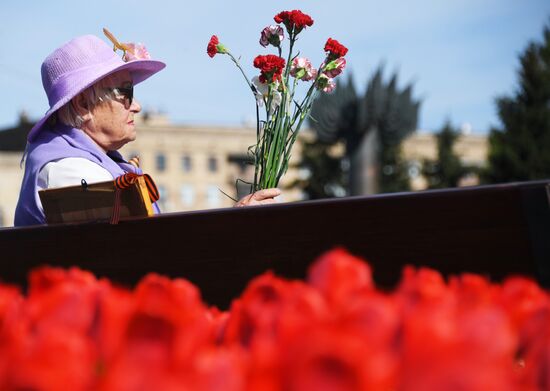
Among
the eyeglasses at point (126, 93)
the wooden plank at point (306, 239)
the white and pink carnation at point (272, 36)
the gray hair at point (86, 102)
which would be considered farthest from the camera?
the eyeglasses at point (126, 93)

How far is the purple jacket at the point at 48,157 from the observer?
290 centimetres

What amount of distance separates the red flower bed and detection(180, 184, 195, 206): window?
7227 centimetres

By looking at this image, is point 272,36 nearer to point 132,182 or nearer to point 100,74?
point 100,74

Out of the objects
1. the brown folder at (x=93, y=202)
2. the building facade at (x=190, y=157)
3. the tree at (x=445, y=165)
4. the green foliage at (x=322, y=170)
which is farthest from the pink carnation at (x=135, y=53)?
the building facade at (x=190, y=157)

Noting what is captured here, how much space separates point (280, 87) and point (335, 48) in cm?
23

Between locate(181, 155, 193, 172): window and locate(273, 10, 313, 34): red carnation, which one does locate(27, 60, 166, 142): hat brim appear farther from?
locate(181, 155, 193, 172): window

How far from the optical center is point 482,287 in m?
0.63

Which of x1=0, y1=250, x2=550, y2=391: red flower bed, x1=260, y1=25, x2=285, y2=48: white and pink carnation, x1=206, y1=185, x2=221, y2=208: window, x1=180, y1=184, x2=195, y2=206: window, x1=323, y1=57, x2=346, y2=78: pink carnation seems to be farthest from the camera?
x1=206, y1=185, x2=221, y2=208: window

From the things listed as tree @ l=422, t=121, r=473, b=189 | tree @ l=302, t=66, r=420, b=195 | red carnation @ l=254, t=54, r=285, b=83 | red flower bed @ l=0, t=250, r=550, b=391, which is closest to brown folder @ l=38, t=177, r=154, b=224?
red flower bed @ l=0, t=250, r=550, b=391

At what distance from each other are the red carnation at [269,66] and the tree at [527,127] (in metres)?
41.3

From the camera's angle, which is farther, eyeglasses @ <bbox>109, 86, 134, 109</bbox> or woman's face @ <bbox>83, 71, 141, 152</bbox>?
eyeglasses @ <bbox>109, 86, 134, 109</bbox>

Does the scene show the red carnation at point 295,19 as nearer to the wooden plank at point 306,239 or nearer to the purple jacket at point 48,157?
the purple jacket at point 48,157

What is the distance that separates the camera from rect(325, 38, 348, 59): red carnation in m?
3.08

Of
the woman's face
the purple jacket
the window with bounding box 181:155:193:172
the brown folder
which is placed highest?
Answer: the window with bounding box 181:155:193:172
